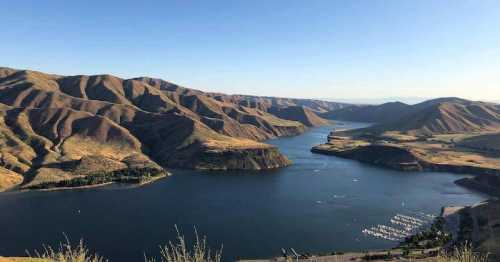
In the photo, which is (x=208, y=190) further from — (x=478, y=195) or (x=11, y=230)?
(x=478, y=195)

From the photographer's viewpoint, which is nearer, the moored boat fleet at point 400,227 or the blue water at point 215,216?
the blue water at point 215,216

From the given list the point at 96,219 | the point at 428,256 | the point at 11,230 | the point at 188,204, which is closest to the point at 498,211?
the point at 428,256

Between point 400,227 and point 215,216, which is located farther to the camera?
point 215,216

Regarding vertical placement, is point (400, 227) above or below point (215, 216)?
above

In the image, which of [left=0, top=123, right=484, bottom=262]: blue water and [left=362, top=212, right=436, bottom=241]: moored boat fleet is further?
[left=362, top=212, right=436, bottom=241]: moored boat fleet
